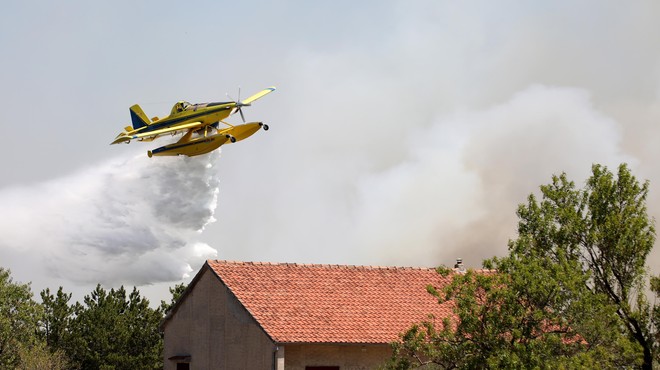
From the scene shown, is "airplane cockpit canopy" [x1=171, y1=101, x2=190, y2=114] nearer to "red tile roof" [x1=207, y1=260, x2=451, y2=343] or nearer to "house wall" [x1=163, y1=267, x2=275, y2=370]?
"house wall" [x1=163, y1=267, x2=275, y2=370]

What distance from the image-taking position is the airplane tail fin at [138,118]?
178 feet

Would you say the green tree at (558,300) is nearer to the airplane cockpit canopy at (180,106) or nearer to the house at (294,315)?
the house at (294,315)

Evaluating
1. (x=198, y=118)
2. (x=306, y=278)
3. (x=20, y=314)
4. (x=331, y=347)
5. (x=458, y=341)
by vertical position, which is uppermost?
(x=198, y=118)

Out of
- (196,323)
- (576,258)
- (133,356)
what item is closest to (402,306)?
(196,323)

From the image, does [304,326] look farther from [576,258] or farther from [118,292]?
[118,292]

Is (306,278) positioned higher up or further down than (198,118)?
further down

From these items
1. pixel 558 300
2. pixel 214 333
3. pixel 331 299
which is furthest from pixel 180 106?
pixel 558 300

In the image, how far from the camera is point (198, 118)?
50812mm

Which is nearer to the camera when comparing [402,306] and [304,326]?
[304,326]

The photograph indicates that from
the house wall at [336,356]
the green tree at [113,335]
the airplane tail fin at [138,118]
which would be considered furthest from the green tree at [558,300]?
the green tree at [113,335]

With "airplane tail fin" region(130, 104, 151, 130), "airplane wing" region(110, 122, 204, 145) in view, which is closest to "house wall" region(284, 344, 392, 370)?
"airplane wing" region(110, 122, 204, 145)

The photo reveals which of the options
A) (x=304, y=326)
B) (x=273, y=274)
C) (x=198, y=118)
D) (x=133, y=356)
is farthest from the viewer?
(x=133, y=356)

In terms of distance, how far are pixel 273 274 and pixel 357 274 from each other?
3.71 metres

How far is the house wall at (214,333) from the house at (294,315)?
0.12 ft
